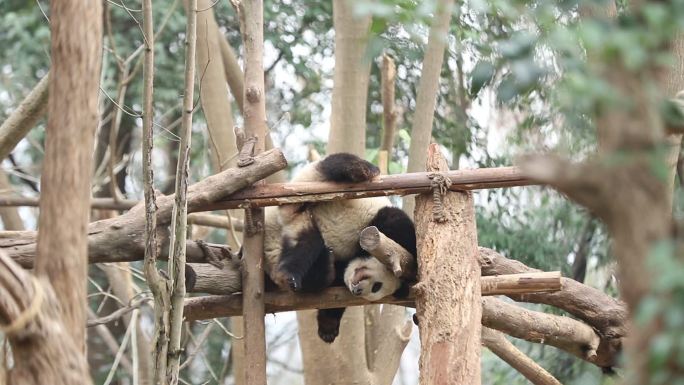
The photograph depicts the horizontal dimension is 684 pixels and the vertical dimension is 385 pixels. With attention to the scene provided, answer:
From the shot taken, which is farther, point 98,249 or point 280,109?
point 280,109

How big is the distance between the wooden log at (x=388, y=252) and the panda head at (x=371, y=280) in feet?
0.39

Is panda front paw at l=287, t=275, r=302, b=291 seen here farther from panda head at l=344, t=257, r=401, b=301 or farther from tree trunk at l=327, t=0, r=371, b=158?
tree trunk at l=327, t=0, r=371, b=158

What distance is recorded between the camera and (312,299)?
505 cm

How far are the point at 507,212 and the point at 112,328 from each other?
212 inches

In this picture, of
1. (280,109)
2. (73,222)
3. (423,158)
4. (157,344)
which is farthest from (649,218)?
(280,109)

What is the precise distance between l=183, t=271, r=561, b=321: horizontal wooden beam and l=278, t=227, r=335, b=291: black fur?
79 mm

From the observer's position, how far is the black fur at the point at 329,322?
18.6 ft

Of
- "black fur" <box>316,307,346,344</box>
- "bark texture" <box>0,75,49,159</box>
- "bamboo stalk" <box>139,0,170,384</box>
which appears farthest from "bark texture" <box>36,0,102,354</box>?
"black fur" <box>316,307,346,344</box>

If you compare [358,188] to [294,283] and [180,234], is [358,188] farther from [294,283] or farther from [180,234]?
[180,234]

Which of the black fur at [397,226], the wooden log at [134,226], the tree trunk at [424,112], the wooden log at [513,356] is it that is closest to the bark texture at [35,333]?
the wooden log at [134,226]

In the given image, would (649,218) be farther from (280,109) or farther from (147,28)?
(280,109)

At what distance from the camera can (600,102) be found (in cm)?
149

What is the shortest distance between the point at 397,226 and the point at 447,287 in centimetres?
87

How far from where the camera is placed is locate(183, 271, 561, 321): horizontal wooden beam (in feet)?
15.5
